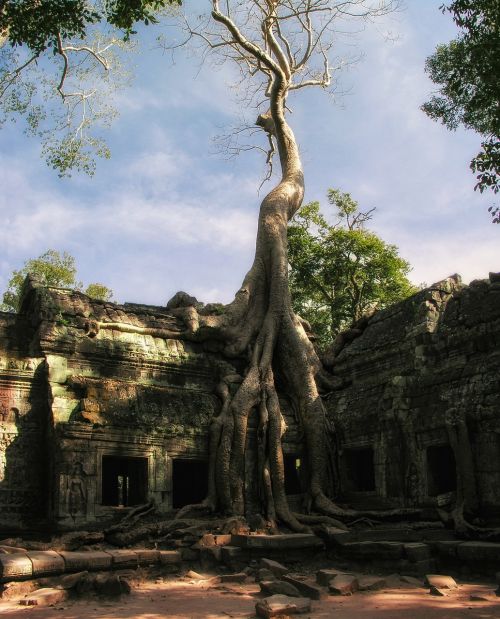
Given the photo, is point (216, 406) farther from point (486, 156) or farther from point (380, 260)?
point (380, 260)

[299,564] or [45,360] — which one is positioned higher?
[45,360]

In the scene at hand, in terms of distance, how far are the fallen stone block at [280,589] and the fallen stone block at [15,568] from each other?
7.66 ft

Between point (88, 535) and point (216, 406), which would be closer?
point (88, 535)

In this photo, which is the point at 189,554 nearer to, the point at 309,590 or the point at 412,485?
the point at 309,590

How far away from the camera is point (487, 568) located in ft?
22.5

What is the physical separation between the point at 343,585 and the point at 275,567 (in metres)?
1.19

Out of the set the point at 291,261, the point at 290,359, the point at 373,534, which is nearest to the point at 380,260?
the point at 291,261

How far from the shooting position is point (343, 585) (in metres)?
6.25

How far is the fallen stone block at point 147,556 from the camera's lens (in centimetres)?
728

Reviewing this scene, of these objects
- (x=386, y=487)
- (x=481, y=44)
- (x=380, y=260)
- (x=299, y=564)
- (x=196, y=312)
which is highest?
(x=380, y=260)

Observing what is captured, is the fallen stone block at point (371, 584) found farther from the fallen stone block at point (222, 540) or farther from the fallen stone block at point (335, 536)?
the fallen stone block at point (222, 540)

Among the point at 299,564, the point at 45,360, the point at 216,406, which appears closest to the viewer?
the point at 299,564

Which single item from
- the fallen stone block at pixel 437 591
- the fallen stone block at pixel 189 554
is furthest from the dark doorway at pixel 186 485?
the fallen stone block at pixel 437 591

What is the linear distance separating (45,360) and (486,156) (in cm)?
701
